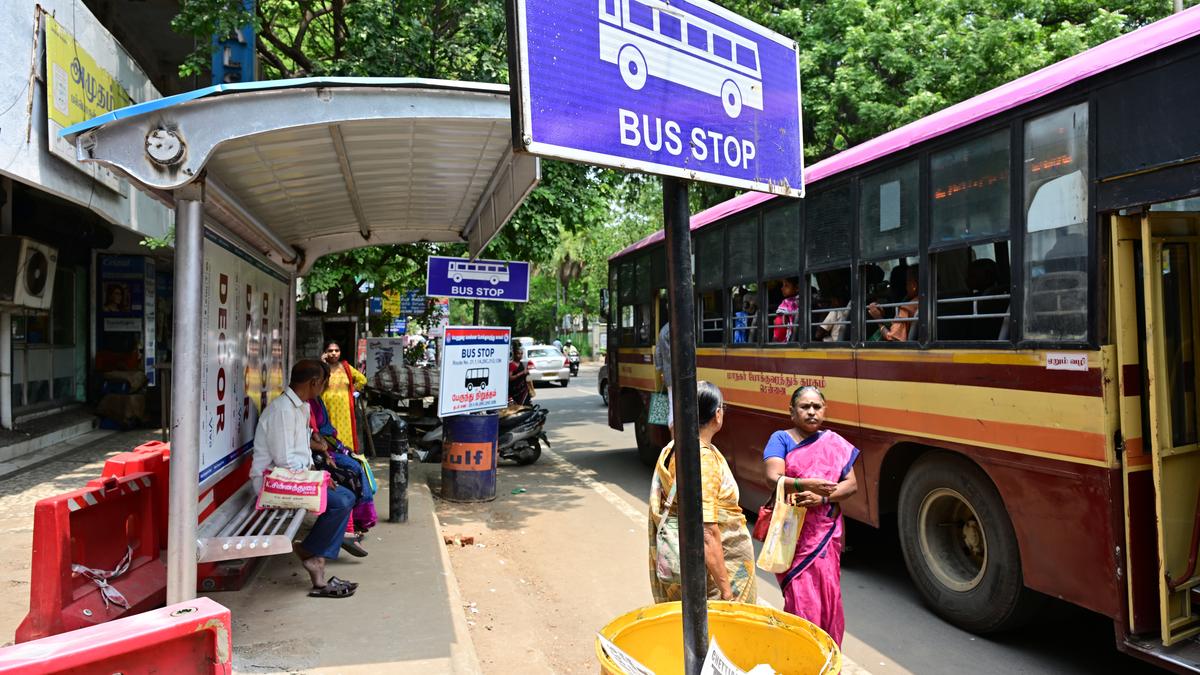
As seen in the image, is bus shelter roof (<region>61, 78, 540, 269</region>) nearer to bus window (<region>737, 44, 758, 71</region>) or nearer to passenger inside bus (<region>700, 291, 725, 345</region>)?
bus window (<region>737, 44, 758, 71</region>)

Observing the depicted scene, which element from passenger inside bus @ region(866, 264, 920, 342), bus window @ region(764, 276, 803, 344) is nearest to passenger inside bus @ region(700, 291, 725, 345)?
bus window @ region(764, 276, 803, 344)

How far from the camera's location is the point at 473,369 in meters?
8.22

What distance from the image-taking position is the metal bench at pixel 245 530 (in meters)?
4.23

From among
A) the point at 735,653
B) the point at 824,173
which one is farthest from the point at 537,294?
the point at 735,653

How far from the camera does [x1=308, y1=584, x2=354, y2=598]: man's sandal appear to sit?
16.3 ft

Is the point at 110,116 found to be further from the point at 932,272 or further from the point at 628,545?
the point at 628,545

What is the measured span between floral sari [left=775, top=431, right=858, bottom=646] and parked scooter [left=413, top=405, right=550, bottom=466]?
7482 mm

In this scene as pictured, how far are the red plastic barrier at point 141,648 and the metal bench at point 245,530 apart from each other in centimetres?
166

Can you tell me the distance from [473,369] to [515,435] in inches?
110

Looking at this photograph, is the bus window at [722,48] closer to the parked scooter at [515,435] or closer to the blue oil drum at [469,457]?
the blue oil drum at [469,457]

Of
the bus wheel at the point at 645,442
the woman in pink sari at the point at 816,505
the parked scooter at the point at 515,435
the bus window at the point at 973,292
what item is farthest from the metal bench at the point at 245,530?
the bus wheel at the point at 645,442

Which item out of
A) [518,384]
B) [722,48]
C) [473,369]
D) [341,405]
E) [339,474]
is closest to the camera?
[722,48]

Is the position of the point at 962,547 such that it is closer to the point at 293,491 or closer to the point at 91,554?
the point at 293,491

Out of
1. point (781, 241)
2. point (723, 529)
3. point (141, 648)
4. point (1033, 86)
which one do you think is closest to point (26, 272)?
point (781, 241)
